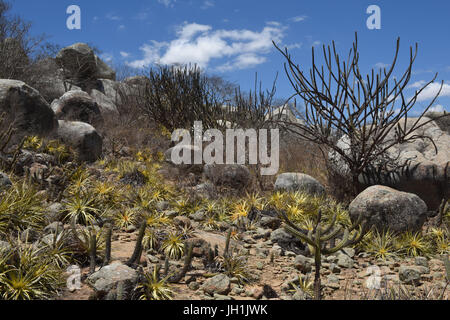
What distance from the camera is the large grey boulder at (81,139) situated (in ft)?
27.7

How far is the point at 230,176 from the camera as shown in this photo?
759cm

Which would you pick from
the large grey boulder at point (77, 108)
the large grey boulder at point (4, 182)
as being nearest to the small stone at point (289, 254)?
the large grey boulder at point (4, 182)

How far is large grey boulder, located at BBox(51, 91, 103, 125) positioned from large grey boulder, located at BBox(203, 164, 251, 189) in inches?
213

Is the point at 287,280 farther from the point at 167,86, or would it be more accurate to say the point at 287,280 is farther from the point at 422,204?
the point at 167,86

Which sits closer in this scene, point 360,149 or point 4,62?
point 360,149

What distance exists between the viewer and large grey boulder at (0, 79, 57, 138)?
26.0ft

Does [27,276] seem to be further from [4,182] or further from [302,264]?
[302,264]

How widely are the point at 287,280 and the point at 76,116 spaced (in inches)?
371

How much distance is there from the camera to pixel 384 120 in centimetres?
626

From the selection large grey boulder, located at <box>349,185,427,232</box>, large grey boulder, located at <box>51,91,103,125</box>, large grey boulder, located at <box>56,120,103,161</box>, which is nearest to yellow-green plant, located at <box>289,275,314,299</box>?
large grey boulder, located at <box>349,185,427,232</box>

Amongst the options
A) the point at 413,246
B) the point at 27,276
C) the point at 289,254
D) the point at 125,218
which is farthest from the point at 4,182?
the point at 413,246

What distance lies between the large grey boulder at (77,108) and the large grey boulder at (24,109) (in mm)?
2455

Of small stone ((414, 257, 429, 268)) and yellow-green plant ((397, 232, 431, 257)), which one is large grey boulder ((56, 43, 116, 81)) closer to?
yellow-green plant ((397, 232, 431, 257))
